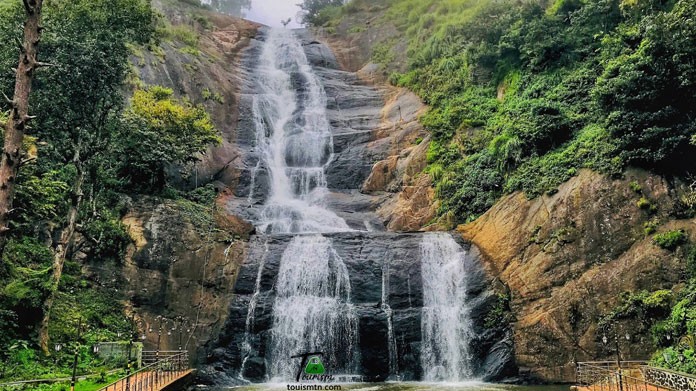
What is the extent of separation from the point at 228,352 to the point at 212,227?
6583 mm

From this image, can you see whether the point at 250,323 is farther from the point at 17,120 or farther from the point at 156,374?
the point at 17,120

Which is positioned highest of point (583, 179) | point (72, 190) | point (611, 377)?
point (583, 179)

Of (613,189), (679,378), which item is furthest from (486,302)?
(679,378)

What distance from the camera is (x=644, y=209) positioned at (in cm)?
1928

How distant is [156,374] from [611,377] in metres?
14.1

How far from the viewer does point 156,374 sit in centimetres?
1498

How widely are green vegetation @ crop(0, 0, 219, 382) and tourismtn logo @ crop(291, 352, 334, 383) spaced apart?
22.4ft

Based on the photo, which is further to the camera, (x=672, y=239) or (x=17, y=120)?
(x=672, y=239)

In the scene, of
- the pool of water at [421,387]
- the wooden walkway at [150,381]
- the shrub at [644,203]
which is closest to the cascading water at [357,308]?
the pool of water at [421,387]

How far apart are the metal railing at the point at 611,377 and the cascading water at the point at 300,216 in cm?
836

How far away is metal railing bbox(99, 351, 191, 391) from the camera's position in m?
13.7

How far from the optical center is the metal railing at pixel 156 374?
539 inches

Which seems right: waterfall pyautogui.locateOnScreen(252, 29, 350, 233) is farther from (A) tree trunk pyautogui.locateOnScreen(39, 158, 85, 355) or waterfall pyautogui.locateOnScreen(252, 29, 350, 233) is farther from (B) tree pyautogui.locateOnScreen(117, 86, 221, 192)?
(A) tree trunk pyautogui.locateOnScreen(39, 158, 85, 355)

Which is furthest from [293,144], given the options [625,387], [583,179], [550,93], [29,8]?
[29,8]
